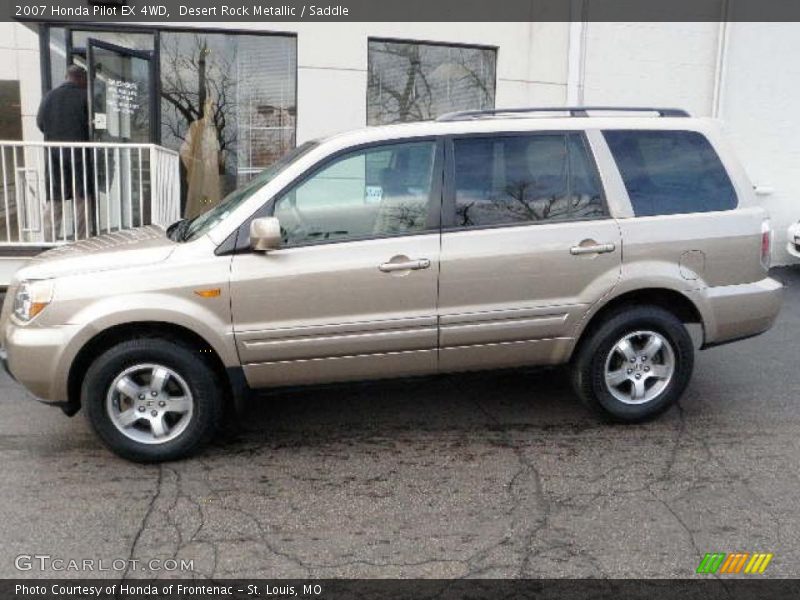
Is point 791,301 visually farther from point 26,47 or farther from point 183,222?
point 26,47

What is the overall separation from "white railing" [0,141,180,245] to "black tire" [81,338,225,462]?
4322 millimetres

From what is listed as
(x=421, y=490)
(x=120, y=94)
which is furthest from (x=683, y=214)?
(x=120, y=94)

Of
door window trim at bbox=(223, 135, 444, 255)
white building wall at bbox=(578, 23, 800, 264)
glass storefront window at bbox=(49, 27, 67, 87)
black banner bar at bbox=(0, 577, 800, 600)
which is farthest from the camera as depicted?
white building wall at bbox=(578, 23, 800, 264)

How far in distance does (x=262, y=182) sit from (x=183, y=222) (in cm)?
82

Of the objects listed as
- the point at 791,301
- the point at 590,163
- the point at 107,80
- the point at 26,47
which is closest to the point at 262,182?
the point at 590,163

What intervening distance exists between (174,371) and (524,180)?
7.60 feet

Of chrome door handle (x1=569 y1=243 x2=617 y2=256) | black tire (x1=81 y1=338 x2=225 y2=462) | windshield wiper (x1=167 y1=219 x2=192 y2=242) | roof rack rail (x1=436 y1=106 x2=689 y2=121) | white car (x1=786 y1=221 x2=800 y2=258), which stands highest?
roof rack rail (x1=436 y1=106 x2=689 y2=121)

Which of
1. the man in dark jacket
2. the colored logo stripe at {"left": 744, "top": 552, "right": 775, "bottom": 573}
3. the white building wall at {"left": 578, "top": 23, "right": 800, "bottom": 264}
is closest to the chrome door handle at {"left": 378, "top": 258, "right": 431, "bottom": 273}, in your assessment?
the colored logo stripe at {"left": 744, "top": 552, "right": 775, "bottom": 573}

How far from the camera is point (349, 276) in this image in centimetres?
414

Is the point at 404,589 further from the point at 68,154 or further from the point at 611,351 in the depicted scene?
the point at 68,154

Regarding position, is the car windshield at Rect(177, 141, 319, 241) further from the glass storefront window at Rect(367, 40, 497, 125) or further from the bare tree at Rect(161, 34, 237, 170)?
the glass storefront window at Rect(367, 40, 497, 125)

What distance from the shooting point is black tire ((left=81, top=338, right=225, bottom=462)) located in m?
4.00

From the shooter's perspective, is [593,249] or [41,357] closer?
[41,357]

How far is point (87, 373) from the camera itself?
4.01m
